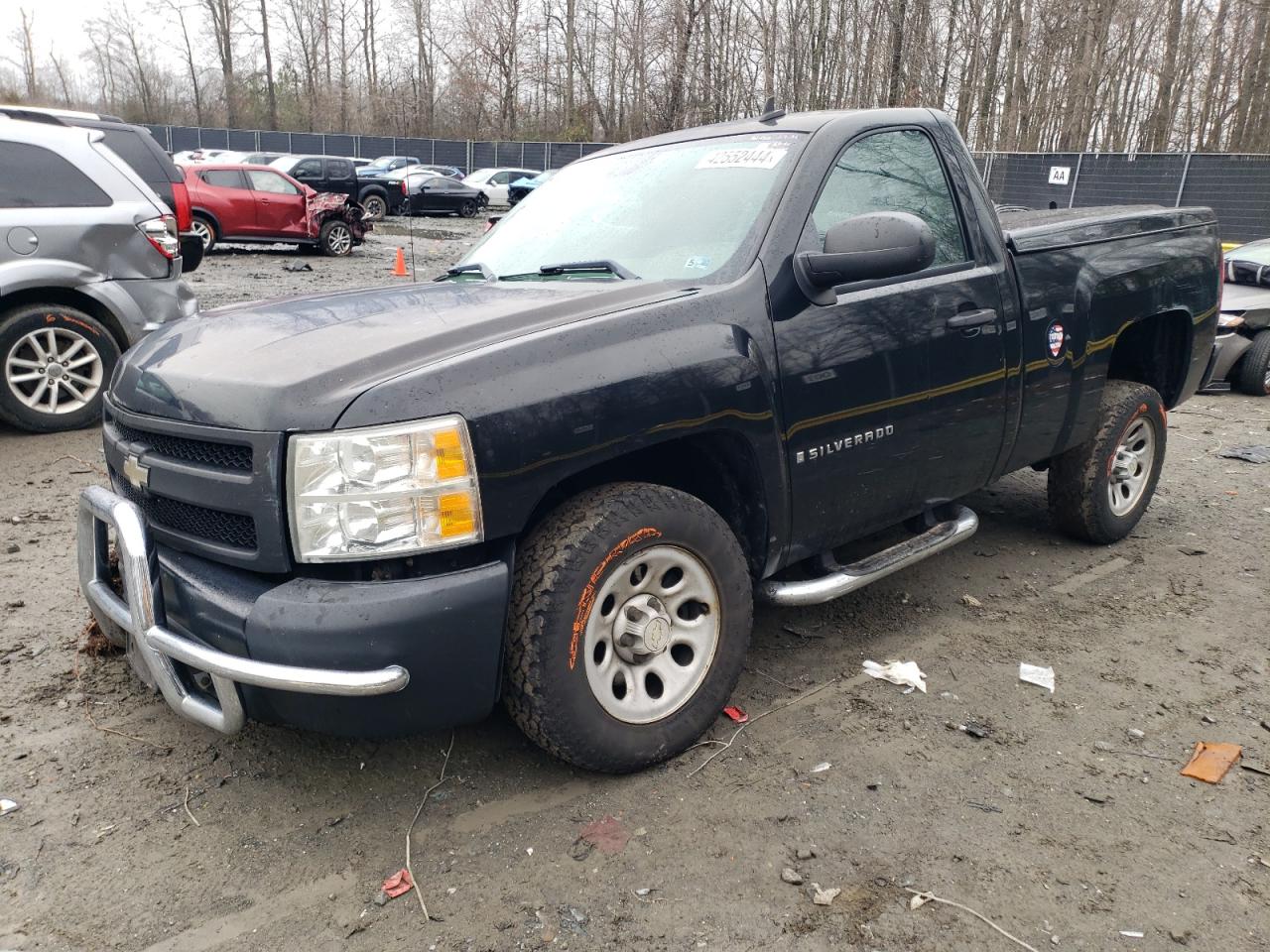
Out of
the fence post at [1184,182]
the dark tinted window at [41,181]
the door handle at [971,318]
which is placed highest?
the fence post at [1184,182]

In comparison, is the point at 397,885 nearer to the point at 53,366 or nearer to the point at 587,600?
the point at 587,600

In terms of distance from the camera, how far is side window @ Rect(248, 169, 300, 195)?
17.4 m

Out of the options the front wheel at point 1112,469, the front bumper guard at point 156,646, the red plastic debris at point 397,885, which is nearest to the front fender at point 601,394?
the front bumper guard at point 156,646

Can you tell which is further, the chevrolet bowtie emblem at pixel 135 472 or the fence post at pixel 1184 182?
the fence post at pixel 1184 182

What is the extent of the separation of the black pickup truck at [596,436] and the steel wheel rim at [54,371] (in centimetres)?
394

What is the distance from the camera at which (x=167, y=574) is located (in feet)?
8.46

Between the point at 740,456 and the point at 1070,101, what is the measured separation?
3253 centimetres

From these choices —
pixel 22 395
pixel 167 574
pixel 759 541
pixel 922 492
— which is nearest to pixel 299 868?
pixel 167 574

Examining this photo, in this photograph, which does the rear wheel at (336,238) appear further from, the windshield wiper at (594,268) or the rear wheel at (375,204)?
the windshield wiper at (594,268)

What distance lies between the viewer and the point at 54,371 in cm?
646

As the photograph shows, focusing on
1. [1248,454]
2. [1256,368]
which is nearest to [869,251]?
[1248,454]

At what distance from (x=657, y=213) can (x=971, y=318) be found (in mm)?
1229

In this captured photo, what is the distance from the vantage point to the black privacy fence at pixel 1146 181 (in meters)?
18.5

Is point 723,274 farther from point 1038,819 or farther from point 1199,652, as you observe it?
point 1199,652
